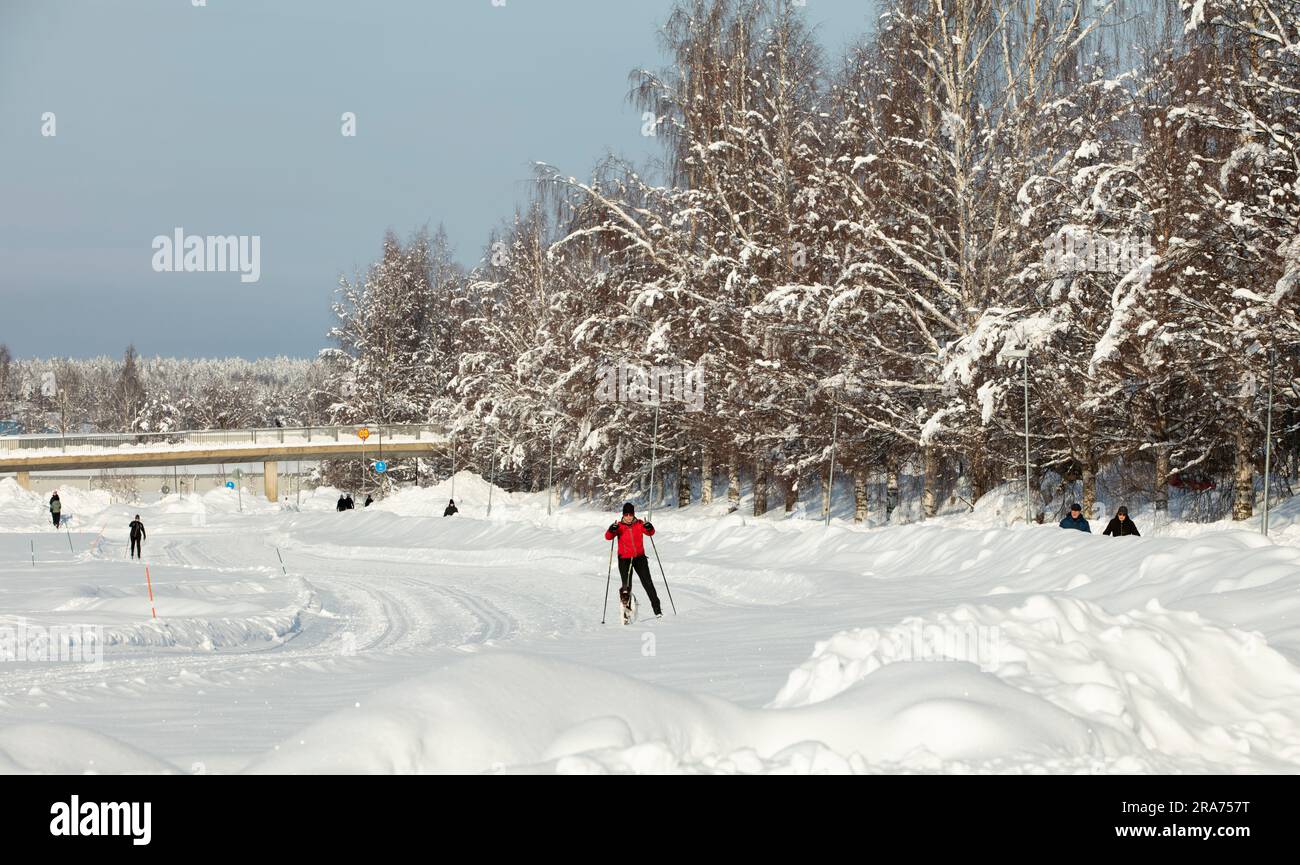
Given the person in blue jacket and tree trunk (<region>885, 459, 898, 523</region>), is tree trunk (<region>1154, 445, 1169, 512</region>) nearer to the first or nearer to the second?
the person in blue jacket

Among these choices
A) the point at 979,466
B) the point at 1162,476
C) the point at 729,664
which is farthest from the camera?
the point at 979,466

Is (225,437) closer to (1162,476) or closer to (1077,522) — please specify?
(1162,476)

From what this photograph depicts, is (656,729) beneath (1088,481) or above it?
beneath

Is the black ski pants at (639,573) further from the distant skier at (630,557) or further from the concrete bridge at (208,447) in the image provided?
the concrete bridge at (208,447)

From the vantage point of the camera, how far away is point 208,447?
222 ft

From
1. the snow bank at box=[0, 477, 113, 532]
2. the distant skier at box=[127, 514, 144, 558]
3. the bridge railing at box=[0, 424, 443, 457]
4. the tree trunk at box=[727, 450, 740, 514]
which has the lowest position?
the snow bank at box=[0, 477, 113, 532]

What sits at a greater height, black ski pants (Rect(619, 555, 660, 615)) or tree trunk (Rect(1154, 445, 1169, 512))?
tree trunk (Rect(1154, 445, 1169, 512))

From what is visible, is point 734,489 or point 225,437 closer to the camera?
point 734,489

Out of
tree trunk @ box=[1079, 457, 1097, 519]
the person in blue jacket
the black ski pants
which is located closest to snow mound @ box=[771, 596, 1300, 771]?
the black ski pants

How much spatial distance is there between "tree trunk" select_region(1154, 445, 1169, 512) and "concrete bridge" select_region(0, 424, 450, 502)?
1683 inches

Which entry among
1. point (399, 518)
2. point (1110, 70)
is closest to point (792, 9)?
point (1110, 70)

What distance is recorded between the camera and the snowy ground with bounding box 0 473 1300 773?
625 cm

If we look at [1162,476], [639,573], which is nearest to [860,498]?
[1162,476]

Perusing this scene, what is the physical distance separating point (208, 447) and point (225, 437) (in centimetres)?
105
